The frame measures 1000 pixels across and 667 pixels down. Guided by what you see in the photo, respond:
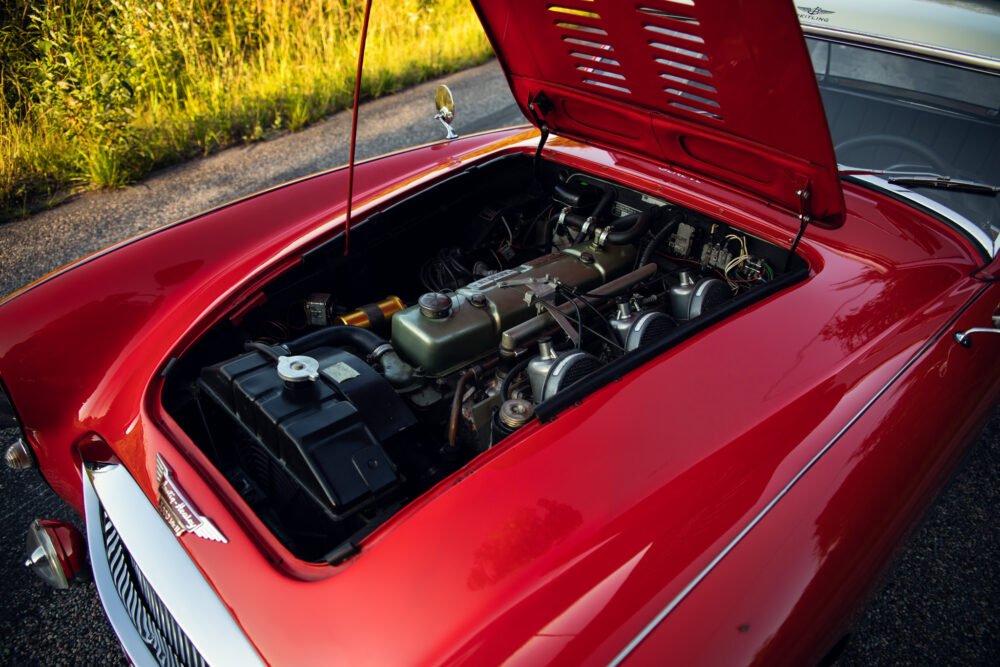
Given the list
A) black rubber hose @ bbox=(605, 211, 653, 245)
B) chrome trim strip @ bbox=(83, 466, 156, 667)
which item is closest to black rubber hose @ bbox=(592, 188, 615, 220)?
black rubber hose @ bbox=(605, 211, 653, 245)

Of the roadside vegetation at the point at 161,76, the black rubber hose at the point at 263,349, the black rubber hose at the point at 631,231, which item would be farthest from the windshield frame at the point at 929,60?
the roadside vegetation at the point at 161,76

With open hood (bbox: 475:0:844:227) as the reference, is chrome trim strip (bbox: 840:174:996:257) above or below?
below

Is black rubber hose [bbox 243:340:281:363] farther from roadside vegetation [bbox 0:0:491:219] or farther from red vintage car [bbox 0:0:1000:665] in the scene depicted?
roadside vegetation [bbox 0:0:491:219]

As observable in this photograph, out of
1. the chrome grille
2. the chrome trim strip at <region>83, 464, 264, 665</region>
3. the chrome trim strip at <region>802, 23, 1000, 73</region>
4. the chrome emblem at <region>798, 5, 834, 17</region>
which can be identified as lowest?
the chrome grille

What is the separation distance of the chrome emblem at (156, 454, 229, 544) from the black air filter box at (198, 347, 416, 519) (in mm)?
181

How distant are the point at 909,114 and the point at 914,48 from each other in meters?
0.53

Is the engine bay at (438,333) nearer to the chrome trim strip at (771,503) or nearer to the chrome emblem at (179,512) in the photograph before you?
the chrome emblem at (179,512)

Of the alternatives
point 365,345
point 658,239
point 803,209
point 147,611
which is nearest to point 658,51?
point 803,209

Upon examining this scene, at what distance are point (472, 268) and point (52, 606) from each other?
5.21 feet

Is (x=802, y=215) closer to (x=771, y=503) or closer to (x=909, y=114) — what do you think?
(x=771, y=503)

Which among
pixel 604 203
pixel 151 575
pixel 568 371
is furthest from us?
pixel 604 203

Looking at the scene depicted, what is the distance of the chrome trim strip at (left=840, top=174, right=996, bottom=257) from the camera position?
1785 mm

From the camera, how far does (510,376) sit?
1.66 m

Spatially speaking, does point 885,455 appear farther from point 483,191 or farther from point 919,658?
point 483,191
